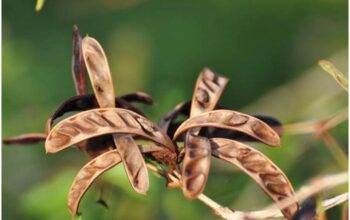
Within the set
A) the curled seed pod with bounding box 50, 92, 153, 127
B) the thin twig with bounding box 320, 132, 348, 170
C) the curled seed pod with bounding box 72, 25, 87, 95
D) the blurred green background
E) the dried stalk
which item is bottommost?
the blurred green background

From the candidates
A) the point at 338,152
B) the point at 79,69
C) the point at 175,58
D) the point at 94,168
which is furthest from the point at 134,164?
the point at 175,58

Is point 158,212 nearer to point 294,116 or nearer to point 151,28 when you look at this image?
point 294,116

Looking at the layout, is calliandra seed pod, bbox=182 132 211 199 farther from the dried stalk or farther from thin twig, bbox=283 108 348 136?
thin twig, bbox=283 108 348 136

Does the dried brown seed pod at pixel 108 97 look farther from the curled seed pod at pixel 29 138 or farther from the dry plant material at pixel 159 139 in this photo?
the curled seed pod at pixel 29 138

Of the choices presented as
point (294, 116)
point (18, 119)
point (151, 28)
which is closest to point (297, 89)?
point (294, 116)

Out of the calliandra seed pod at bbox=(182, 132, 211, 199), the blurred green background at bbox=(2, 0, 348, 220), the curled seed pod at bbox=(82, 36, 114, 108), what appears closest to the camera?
the calliandra seed pod at bbox=(182, 132, 211, 199)

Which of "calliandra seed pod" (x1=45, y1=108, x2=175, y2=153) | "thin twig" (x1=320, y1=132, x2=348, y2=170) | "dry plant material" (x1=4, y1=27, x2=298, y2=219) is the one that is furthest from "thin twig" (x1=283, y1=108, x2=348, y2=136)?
"calliandra seed pod" (x1=45, y1=108, x2=175, y2=153)
